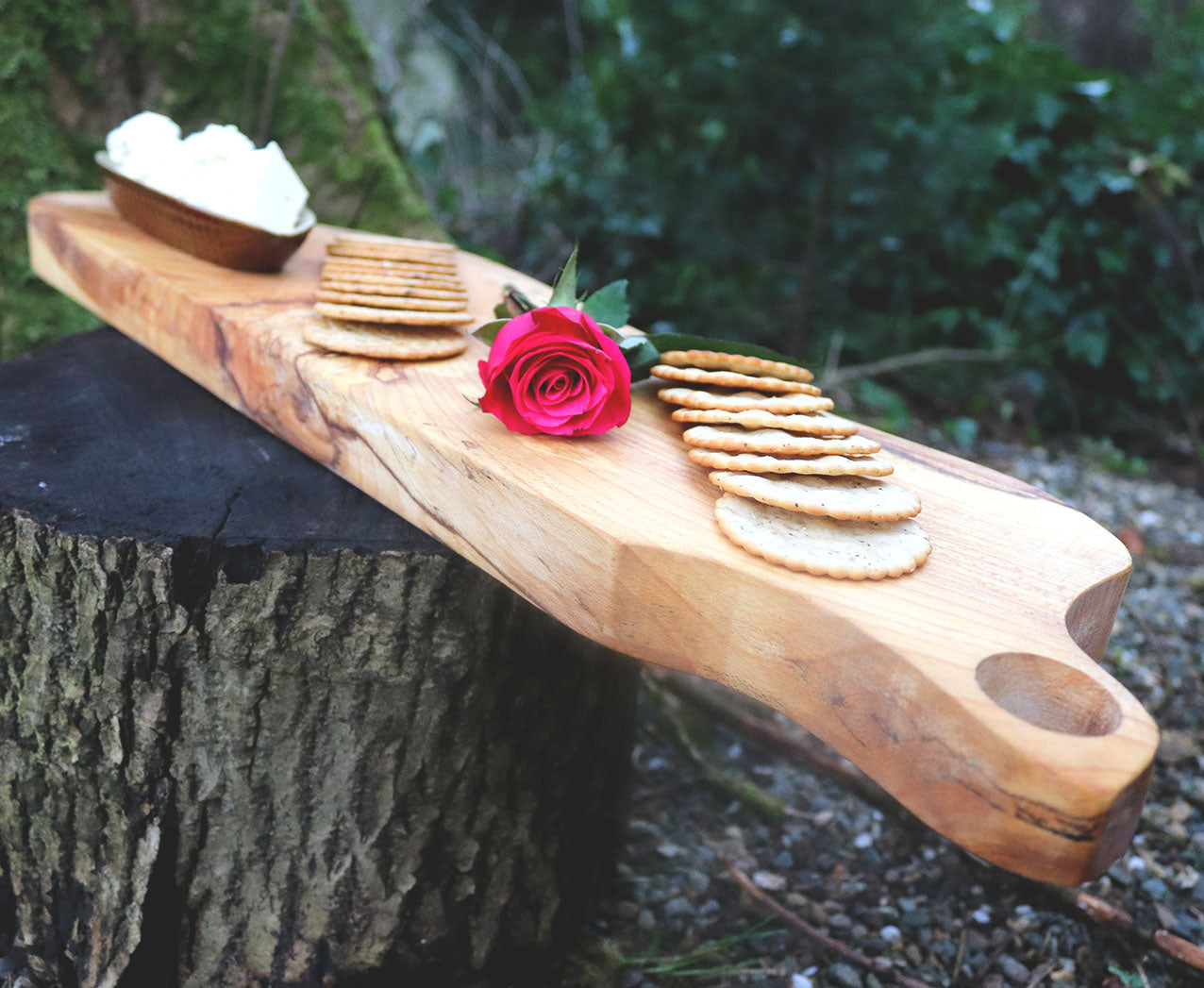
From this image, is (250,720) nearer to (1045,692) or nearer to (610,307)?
(610,307)

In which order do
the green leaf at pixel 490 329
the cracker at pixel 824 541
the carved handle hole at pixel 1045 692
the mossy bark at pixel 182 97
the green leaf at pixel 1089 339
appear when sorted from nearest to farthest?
the carved handle hole at pixel 1045 692
the cracker at pixel 824 541
the green leaf at pixel 490 329
the mossy bark at pixel 182 97
the green leaf at pixel 1089 339

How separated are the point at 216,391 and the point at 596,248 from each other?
144 inches

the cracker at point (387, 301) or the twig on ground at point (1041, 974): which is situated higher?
the cracker at point (387, 301)

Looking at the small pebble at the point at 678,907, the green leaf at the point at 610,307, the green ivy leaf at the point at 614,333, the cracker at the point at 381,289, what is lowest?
the small pebble at the point at 678,907

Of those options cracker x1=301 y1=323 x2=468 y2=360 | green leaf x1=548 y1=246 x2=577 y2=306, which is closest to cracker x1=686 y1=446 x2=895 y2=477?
green leaf x1=548 y1=246 x2=577 y2=306

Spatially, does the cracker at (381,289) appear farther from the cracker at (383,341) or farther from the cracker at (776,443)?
the cracker at (776,443)

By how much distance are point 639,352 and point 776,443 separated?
41cm

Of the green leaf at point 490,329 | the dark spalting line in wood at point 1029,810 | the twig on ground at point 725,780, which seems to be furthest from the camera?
the twig on ground at point 725,780

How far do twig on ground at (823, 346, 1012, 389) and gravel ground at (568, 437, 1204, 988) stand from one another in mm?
1937

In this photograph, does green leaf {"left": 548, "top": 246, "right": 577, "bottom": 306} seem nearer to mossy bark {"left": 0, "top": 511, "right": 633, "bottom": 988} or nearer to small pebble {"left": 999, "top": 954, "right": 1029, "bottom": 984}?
mossy bark {"left": 0, "top": 511, "right": 633, "bottom": 988}

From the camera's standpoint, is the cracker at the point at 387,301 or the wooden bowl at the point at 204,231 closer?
the cracker at the point at 387,301

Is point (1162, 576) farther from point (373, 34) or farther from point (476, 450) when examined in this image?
point (373, 34)

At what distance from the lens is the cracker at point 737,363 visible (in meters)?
1.70

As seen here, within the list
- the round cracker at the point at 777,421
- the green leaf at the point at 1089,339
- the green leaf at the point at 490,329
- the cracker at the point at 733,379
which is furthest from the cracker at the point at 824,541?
the green leaf at the point at 1089,339
